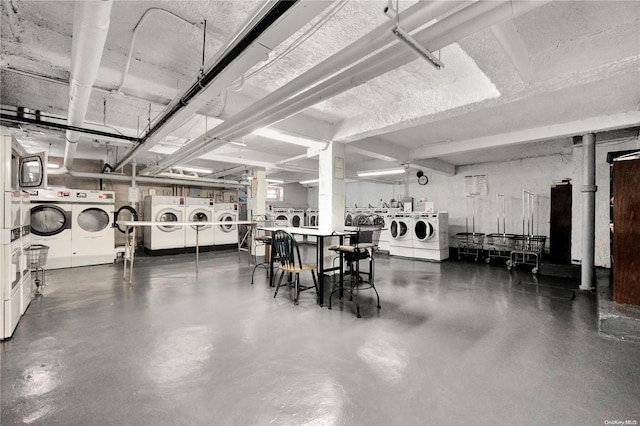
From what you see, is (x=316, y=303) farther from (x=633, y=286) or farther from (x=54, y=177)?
(x=54, y=177)

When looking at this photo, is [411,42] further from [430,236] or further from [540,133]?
[430,236]

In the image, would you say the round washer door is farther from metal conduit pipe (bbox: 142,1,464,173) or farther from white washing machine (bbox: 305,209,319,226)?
white washing machine (bbox: 305,209,319,226)

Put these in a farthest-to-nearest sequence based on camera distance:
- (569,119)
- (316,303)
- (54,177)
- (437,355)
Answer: (54,177) → (569,119) → (316,303) → (437,355)

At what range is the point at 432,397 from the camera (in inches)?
70.9

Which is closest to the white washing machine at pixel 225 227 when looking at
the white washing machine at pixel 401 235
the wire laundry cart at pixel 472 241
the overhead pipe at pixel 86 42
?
the white washing machine at pixel 401 235

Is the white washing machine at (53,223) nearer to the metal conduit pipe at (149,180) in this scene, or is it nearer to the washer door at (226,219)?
the metal conduit pipe at (149,180)

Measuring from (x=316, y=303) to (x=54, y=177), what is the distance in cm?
839

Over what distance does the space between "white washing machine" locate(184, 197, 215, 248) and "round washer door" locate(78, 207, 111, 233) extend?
192cm

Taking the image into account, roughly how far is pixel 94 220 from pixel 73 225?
0.59 m

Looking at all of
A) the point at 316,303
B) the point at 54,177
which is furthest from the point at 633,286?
the point at 54,177

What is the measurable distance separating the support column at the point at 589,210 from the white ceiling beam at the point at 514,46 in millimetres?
2870

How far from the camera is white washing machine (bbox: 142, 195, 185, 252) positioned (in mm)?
7418

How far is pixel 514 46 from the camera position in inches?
91.0

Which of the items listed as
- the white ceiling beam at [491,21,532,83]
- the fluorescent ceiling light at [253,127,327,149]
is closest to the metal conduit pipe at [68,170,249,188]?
the fluorescent ceiling light at [253,127,327,149]
